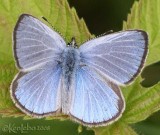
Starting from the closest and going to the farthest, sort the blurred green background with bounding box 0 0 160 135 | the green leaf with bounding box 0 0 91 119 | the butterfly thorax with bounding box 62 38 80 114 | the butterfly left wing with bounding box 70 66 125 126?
1. the butterfly left wing with bounding box 70 66 125 126
2. the butterfly thorax with bounding box 62 38 80 114
3. the green leaf with bounding box 0 0 91 119
4. the blurred green background with bounding box 0 0 160 135

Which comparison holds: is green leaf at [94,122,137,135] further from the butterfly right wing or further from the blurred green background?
the blurred green background

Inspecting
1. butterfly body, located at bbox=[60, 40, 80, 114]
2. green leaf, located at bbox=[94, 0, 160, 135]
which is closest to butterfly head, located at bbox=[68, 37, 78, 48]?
butterfly body, located at bbox=[60, 40, 80, 114]

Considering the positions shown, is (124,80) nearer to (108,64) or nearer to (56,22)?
(108,64)

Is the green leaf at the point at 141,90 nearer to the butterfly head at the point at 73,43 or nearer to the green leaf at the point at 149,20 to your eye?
the green leaf at the point at 149,20

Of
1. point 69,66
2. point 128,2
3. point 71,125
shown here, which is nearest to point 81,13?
point 128,2

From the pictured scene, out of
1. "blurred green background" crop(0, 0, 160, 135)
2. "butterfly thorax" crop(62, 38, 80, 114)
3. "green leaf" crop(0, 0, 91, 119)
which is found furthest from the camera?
"blurred green background" crop(0, 0, 160, 135)

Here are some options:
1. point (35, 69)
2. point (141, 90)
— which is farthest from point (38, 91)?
point (141, 90)

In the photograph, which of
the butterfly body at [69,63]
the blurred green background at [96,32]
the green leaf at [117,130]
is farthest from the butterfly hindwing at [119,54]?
the blurred green background at [96,32]
